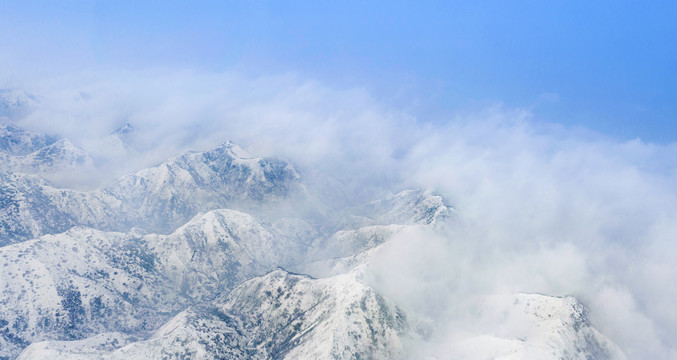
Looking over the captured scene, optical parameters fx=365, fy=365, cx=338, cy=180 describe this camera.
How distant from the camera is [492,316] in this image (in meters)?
198

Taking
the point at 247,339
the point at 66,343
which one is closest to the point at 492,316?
the point at 247,339

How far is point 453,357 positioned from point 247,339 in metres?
100

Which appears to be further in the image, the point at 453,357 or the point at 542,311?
the point at 542,311

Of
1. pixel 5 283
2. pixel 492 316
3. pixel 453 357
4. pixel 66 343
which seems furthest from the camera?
pixel 492 316

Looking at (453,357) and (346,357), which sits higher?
(453,357)

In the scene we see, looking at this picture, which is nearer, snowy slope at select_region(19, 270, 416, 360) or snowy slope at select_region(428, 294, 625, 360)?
snowy slope at select_region(428, 294, 625, 360)

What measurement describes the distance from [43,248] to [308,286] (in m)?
146

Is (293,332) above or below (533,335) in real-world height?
below

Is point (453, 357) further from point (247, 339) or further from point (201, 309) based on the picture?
point (201, 309)

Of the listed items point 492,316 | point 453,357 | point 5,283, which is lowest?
point 5,283

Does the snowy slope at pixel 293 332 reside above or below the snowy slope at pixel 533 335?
below

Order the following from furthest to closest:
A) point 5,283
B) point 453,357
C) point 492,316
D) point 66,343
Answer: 1. point 492,316
2. point 5,283
3. point 453,357
4. point 66,343

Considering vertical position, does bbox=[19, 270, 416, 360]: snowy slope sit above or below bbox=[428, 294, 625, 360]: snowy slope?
below

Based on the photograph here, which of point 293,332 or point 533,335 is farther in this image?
point 293,332
